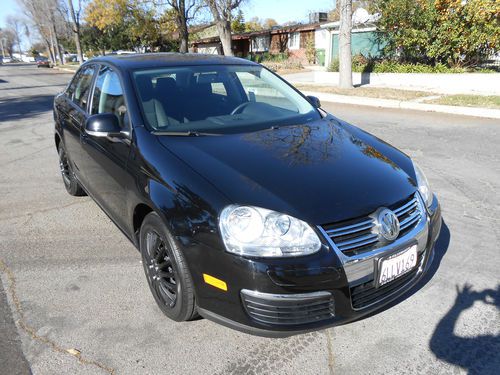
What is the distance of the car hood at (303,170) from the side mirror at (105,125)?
1.42ft

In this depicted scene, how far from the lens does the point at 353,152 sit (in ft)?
9.45

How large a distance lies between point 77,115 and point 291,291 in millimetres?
3063

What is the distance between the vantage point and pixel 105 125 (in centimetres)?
298

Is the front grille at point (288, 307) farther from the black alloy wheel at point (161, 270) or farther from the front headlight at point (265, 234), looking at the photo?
the black alloy wheel at point (161, 270)

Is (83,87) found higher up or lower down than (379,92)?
higher up

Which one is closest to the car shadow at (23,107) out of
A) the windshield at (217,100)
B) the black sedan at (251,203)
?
the windshield at (217,100)

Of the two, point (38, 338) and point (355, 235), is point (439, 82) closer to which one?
point (355, 235)

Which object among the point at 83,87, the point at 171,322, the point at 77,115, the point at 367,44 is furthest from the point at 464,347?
the point at 367,44

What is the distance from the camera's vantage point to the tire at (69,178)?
4.85 meters

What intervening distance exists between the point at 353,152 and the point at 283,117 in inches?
30.9

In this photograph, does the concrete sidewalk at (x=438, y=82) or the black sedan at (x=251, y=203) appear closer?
the black sedan at (x=251, y=203)

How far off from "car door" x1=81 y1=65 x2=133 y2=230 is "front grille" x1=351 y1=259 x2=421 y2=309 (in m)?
1.67

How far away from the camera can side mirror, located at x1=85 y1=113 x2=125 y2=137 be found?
9.77 feet

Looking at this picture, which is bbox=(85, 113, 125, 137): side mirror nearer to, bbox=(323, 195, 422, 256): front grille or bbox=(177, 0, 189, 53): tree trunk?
bbox=(323, 195, 422, 256): front grille
